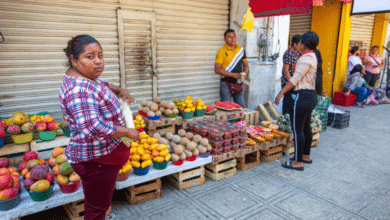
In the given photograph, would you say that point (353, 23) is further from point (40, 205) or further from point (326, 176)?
point (40, 205)

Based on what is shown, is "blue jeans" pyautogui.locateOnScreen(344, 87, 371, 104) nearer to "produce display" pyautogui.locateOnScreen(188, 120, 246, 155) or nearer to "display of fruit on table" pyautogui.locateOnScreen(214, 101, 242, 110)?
"display of fruit on table" pyautogui.locateOnScreen(214, 101, 242, 110)

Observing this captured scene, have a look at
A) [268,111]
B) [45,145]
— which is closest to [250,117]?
[268,111]

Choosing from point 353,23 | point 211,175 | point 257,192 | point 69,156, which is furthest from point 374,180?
point 353,23

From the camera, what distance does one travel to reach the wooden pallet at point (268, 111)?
700 cm

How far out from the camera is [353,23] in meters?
12.0

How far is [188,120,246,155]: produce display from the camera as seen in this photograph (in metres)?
4.37

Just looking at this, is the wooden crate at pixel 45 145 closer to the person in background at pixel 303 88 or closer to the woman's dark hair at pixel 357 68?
the person in background at pixel 303 88

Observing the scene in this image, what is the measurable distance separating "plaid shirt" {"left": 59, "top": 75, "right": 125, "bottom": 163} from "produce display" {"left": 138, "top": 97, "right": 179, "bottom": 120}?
105 inches

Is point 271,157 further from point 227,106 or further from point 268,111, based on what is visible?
point 268,111

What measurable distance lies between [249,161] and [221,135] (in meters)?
1.18

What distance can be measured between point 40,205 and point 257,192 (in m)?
2.84

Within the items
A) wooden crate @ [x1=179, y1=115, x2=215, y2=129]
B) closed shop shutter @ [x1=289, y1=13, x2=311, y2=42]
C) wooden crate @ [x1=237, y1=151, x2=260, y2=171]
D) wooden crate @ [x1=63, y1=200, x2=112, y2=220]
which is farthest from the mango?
closed shop shutter @ [x1=289, y1=13, x2=311, y2=42]

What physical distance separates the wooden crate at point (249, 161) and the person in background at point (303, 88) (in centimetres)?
65

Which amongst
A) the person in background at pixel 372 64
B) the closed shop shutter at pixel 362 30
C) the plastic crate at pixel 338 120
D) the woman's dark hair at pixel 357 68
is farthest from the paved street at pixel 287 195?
the closed shop shutter at pixel 362 30
